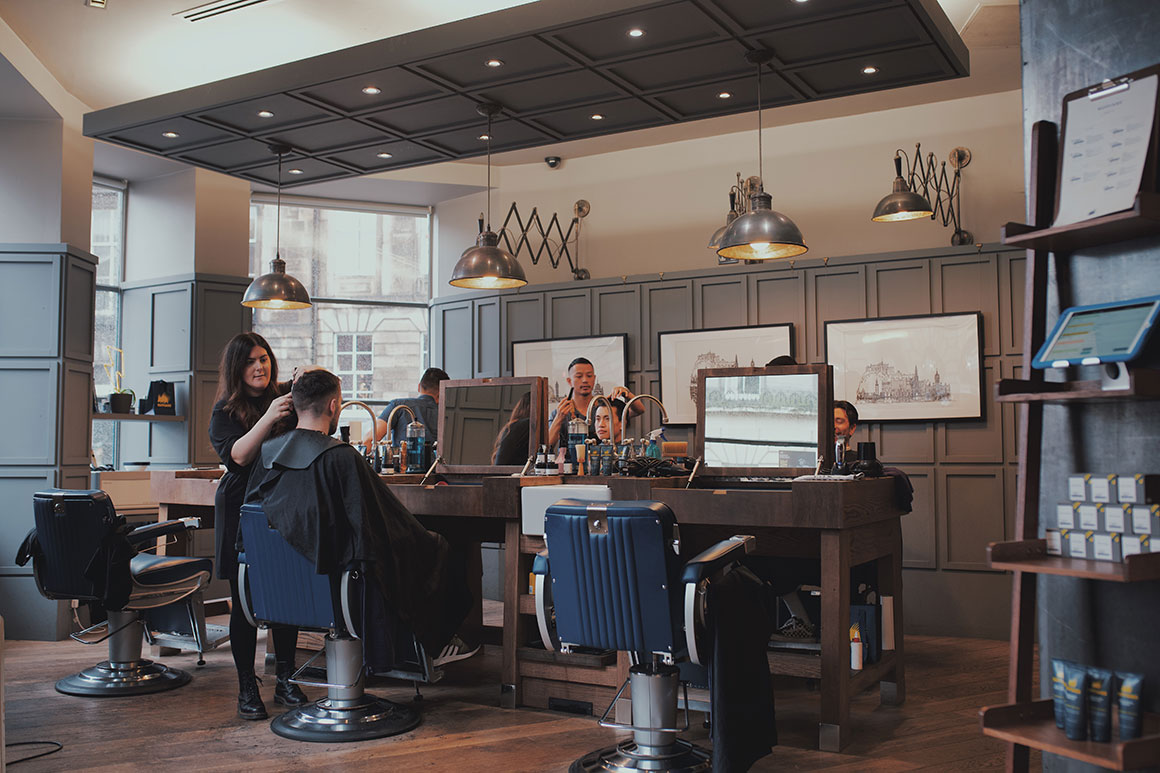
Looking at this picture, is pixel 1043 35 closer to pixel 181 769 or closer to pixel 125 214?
pixel 181 769

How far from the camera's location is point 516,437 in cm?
446

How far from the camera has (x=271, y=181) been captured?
6492 millimetres

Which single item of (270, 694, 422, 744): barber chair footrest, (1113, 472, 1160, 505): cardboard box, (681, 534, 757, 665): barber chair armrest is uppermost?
(1113, 472, 1160, 505): cardboard box

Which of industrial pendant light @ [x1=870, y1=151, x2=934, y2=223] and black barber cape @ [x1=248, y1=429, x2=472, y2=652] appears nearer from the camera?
black barber cape @ [x1=248, y1=429, x2=472, y2=652]

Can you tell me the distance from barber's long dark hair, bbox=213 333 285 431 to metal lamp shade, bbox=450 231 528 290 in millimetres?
1262

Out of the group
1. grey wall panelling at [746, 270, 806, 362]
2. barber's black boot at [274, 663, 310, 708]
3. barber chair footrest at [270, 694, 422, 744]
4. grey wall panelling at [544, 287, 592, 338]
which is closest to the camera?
barber chair footrest at [270, 694, 422, 744]

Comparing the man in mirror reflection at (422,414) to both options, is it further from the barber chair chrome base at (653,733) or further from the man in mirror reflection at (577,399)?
the barber chair chrome base at (653,733)

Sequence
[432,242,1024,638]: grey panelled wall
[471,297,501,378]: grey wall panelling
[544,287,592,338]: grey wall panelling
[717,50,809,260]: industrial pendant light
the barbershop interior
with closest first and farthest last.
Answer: the barbershop interior
[717,50,809,260]: industrial pendant light
[432,242,1024,638]: grey panelled wall
[544,287,592,338]: grey wall panelling
[471,297,501,378]: grey wall panelling

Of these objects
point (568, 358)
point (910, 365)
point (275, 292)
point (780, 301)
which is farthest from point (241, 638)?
point (910, 365)

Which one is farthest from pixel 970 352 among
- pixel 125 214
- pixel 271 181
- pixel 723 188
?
pixel 125 214

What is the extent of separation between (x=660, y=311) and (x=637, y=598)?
14.0 feet

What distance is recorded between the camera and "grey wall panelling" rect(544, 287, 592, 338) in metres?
7.20

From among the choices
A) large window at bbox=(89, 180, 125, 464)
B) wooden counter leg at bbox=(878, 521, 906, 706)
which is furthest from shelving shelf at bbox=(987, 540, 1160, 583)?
large window at bbox=(89, 180, 125, 464)

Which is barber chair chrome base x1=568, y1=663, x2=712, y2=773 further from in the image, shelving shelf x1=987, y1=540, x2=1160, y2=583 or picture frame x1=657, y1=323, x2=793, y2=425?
picture frame x1=657, y1=323, x2=793, y2=425
